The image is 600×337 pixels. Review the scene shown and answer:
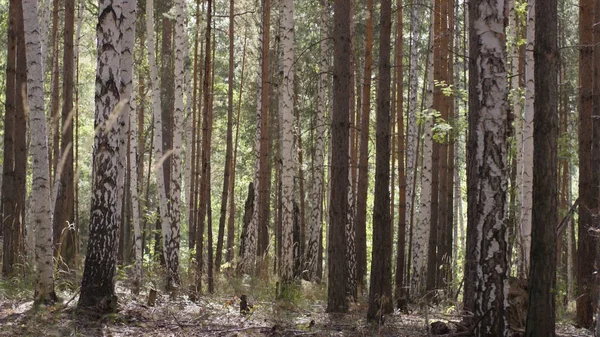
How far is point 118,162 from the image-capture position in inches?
317

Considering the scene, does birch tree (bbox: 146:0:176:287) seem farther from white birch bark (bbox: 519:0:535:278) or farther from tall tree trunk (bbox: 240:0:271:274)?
white birch bark (bbox: 519:0:535:278)

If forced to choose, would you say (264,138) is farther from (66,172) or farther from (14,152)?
(14,152)

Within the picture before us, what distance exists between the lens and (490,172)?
7090mm

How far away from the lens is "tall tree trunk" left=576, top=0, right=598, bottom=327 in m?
11.3

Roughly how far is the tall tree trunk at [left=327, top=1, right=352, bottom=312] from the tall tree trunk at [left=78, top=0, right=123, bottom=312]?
3.45 metres

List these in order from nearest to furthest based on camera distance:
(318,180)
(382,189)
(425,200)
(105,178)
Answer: (105,178), (382,189), (425,200), (318,180)

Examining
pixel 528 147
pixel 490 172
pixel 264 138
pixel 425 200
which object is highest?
pixel 264 138

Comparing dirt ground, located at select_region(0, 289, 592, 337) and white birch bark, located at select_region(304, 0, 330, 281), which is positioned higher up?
white birch bark, located at select_region(304, 0, 330, 281)

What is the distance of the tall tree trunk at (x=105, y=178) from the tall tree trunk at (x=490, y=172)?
170 inches

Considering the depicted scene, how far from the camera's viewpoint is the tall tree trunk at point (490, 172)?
7.09 metres

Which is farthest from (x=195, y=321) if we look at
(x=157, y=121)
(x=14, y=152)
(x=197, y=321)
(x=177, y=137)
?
(x=14, y=152)

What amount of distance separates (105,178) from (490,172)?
4.56 meters

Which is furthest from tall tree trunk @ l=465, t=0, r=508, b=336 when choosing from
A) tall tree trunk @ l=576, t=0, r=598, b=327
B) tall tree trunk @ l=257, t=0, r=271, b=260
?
tall tree trunk @ l=257, t=0, r=271, b=260

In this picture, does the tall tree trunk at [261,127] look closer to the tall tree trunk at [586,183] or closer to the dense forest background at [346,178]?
the dense forest background at [346,178]
